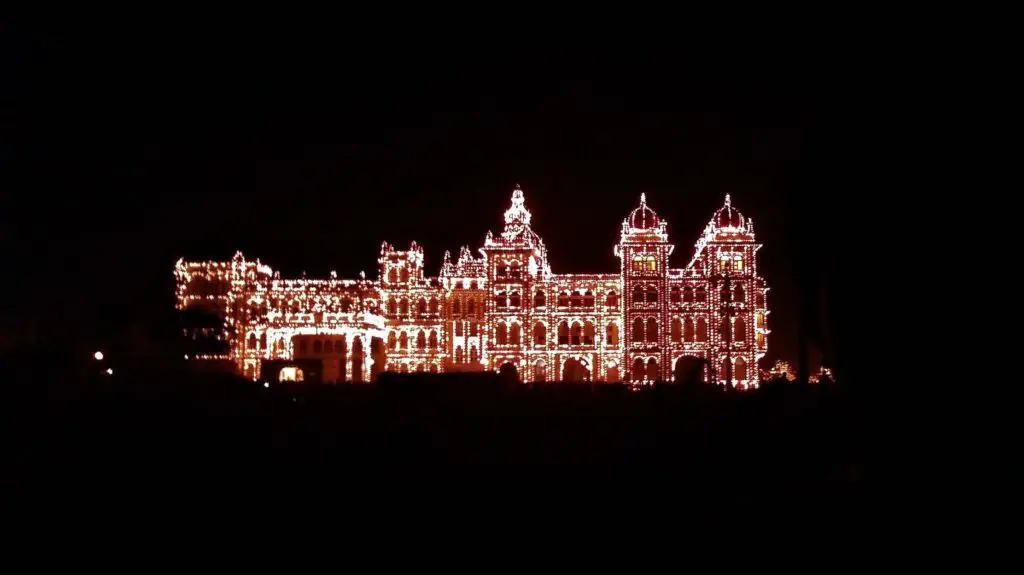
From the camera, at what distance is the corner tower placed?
49.8 metres

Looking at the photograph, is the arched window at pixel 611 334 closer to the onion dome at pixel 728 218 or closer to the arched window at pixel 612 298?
the arched window at pixel 612 298

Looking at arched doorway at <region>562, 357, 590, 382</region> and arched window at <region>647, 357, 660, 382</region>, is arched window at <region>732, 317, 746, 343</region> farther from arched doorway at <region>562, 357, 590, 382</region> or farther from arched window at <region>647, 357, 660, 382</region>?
arched doorway at <region>562, 357, 590, 382</region>

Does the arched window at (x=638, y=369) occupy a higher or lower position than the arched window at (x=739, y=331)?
lower

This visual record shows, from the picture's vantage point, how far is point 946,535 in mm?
7590

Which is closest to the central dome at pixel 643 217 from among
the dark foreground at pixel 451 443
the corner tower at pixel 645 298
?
the corner tower at pixel 645 298

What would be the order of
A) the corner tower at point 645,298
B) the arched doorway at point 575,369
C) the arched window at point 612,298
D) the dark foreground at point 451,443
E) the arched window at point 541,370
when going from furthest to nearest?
the arched window at point 612,298, the arched doorway at point 575,369, the arched window at point 541,370, the corner tower at point 645,298, the dark foreground at point 451,443

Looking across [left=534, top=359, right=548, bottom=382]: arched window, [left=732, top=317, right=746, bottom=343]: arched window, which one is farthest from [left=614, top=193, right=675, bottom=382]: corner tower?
[left=534, top=359, right=548, bottom=382]: arched window

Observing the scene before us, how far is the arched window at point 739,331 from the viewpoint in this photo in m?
49.8

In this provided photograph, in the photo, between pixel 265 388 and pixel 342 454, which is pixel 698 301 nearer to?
pixel 265 388

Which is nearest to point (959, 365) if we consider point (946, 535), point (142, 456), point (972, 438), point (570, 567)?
point (972, 438)

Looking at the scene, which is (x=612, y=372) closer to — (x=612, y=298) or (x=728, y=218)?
(x=612, y=298)

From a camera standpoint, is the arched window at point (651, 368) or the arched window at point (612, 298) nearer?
the arched window at point (651, 368)

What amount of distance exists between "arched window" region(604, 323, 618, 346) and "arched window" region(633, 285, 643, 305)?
1.71m

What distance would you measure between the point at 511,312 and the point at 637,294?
254 inches
